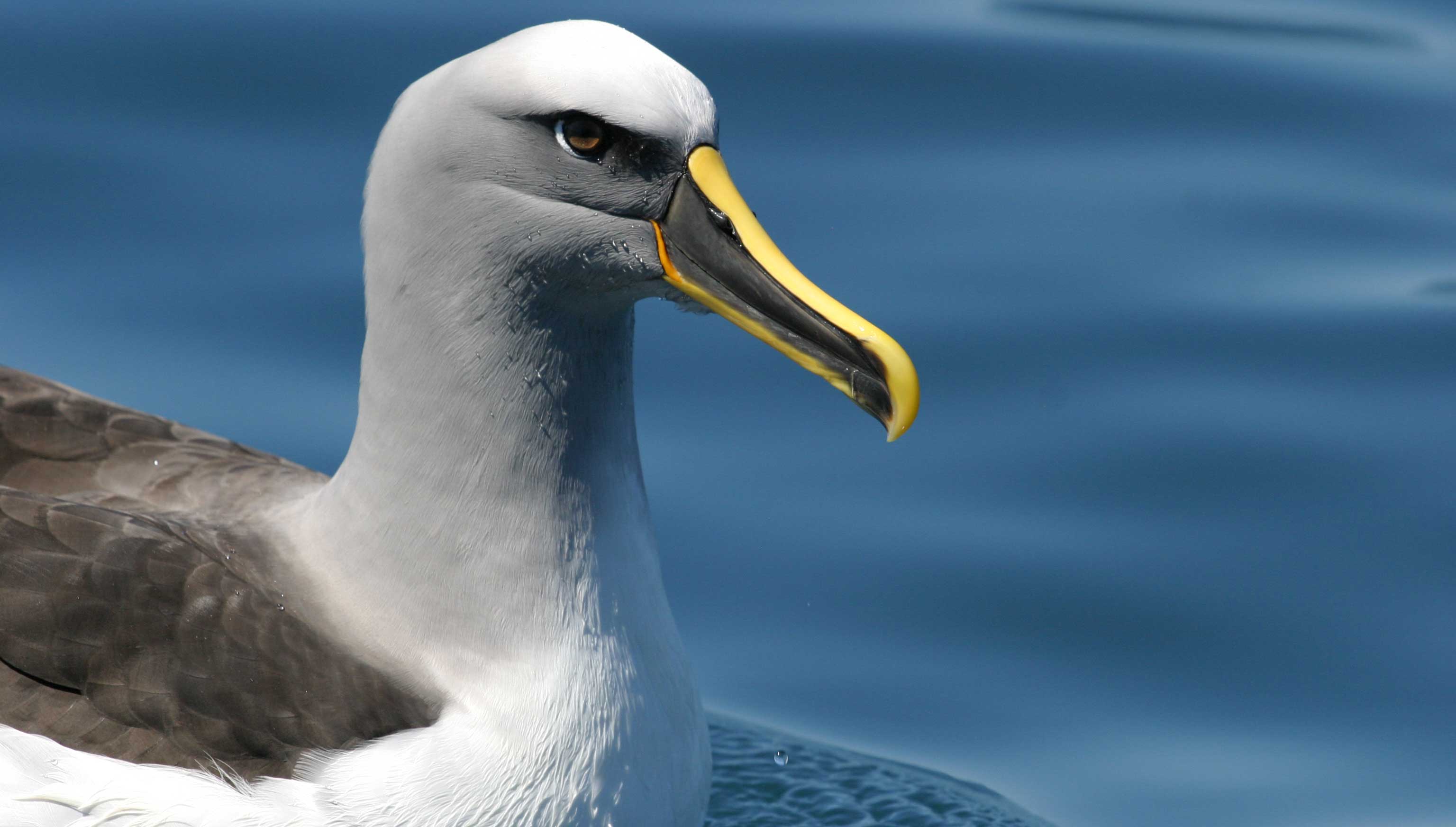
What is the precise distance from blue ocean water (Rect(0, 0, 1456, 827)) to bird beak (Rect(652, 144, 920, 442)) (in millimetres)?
1859

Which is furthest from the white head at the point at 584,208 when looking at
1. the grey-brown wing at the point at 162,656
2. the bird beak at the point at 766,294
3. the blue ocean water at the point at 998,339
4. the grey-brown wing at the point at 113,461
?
the blue ocean water at the point at 998,339

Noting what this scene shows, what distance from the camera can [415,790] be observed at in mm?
3834

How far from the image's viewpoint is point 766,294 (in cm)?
369

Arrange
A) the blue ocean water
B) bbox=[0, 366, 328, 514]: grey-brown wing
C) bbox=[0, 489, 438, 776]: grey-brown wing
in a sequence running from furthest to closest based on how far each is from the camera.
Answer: the blue ocean water < bbox=[0, 366, 328, 514]: grey-brown wing < bbox=[0, 489, 438, 776]: grey-brown wing

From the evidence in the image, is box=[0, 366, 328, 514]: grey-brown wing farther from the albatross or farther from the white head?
the white head

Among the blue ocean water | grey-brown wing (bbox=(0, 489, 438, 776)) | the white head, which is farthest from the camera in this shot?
the blue ocean water

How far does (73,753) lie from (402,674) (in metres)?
0.63

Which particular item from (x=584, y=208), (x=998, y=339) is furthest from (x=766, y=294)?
(x=998, y=339)

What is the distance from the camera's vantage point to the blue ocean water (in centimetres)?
548

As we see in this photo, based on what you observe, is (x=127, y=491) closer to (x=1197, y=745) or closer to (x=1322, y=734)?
(x=1197, y=745)

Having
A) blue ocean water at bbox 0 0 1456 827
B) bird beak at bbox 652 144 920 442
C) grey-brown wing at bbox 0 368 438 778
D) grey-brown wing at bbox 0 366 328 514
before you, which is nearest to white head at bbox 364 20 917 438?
bird beak at bbox 652 144 920 442

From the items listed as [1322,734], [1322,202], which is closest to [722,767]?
[1322,734]

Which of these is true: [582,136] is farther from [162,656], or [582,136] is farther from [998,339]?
[998,339]

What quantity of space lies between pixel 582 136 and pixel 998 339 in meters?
3.07
